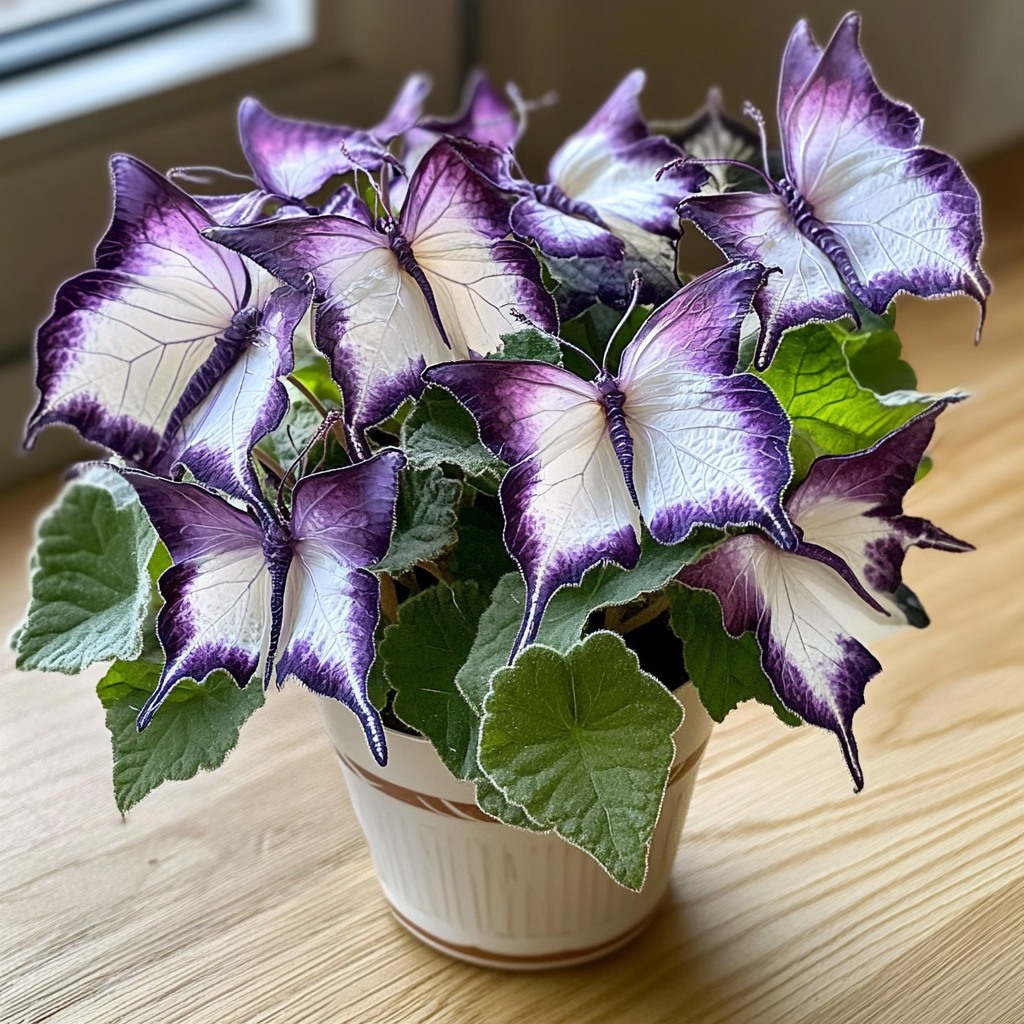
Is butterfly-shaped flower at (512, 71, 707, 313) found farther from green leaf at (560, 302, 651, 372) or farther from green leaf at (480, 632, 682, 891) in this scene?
green leaf at (480, 632, 682, 891)

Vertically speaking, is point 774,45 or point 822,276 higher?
point 822,276

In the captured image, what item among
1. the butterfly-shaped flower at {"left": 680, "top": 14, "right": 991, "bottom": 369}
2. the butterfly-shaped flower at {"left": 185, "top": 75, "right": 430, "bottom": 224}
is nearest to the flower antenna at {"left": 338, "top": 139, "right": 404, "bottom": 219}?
the butterfly-shaped flower at {"left": 185, "top": 75, "right": 430, "bottom": 224}

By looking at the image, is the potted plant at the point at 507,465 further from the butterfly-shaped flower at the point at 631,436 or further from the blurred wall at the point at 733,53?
the blurred wall at the point at 733,53

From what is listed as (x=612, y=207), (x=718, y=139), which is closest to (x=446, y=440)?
(x=612, y=207)

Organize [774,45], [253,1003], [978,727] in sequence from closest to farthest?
[253,1003] < [978,727] < [774,45]

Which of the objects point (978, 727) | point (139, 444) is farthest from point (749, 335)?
point (978, 727)

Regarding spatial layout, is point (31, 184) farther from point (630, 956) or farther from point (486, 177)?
point (630, 956)

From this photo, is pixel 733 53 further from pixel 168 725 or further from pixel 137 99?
pixel 168 725
